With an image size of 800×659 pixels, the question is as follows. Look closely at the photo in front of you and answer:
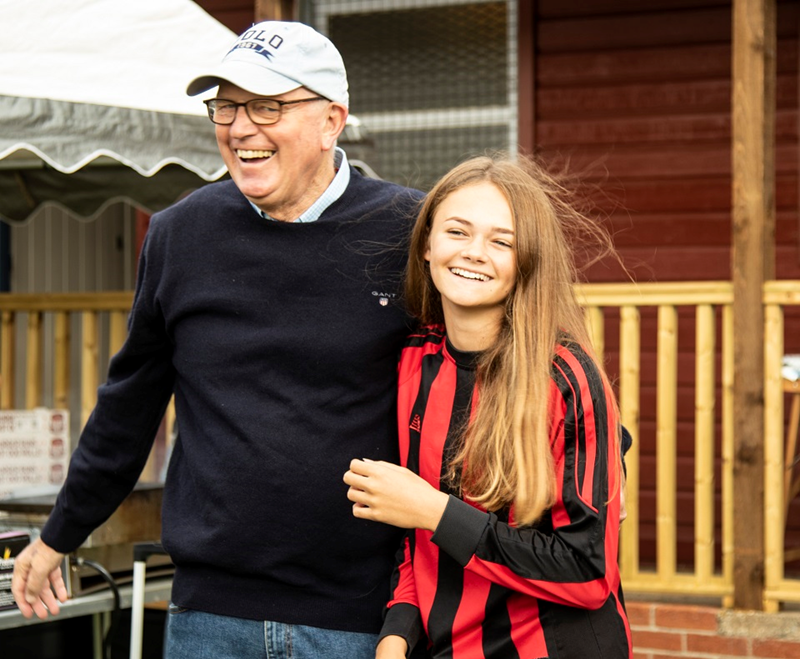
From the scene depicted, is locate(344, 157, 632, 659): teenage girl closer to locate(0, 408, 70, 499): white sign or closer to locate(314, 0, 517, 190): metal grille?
locate(0, 408, 70, 499): white sign

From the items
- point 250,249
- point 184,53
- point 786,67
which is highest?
point 786,67

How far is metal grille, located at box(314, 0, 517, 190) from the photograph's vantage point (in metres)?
6.48

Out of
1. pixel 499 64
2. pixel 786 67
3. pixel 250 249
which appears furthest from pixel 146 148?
pixel 786 67

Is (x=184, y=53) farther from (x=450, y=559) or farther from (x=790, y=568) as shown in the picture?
(x=790, y=568)

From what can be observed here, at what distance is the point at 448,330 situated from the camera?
2094mm

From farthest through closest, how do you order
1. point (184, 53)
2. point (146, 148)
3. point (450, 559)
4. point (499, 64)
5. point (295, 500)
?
point (499, 64)
point (184, 53)
point (146, 148)
point (295, 500)
point (450, 559)

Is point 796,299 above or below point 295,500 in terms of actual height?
above

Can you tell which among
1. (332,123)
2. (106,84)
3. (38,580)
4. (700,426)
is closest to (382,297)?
(332,123)

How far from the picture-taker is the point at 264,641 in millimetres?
2072

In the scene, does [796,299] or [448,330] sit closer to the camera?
[448,330]

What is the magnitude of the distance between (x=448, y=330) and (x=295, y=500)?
43 cm

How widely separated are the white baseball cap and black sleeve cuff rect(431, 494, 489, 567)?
0.86m

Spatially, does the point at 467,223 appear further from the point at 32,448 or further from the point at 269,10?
the point at 269,10

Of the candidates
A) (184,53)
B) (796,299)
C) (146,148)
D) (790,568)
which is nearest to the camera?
(146,148)
